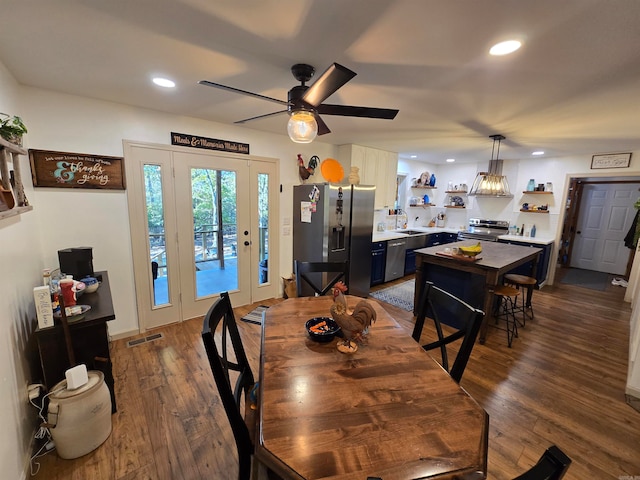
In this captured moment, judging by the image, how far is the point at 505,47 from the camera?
150 centimetres

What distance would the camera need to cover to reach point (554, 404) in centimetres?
213

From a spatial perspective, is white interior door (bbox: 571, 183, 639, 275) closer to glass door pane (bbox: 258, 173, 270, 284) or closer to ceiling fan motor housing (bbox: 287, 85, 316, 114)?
glass door pane (bbox: 258, 173, 270, 284)

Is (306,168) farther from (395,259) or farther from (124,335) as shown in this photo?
(124,335)

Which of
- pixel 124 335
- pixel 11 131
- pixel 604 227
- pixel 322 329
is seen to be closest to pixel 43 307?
pixel 11 131

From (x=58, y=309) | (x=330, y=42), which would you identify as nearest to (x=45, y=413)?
(x=58, y=309)

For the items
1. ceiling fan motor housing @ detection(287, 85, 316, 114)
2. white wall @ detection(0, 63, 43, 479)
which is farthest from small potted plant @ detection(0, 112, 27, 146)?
ceiling fan motor housing @ detection(287, 85, 316, 114)

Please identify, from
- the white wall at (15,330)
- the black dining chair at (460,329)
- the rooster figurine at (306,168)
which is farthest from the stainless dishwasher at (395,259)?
the white wall at (15,330)

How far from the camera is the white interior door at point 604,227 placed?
18.4 ft

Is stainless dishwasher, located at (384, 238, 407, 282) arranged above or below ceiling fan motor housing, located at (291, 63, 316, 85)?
below

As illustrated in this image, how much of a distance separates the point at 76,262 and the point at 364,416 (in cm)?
265

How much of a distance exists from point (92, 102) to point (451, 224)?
6.52 metres

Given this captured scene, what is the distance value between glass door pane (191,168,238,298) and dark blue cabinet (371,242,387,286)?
7.39 feet

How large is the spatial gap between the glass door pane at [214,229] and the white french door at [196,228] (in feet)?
0.04

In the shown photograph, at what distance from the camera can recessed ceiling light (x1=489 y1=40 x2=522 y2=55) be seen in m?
1.46
